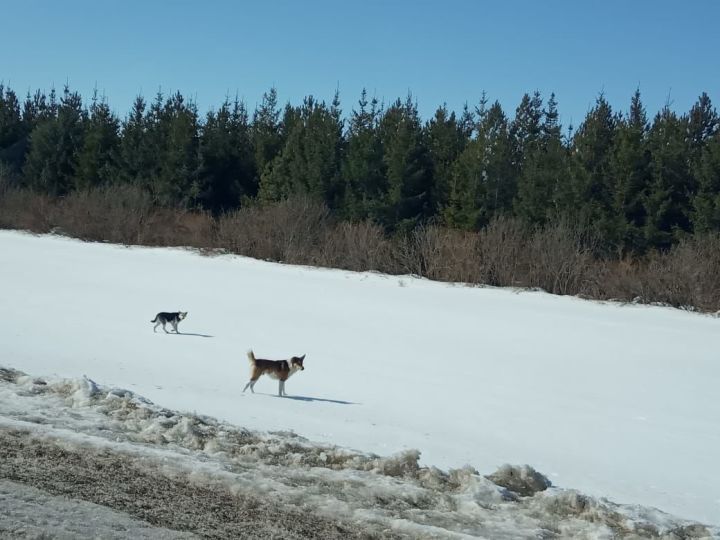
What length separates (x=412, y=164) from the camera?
127ft

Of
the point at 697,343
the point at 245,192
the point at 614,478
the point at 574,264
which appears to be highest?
the point at 245,192

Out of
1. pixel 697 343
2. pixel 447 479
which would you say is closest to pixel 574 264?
pixel 697 343

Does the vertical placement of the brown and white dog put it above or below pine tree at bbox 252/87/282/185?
below

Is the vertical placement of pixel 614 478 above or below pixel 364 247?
below

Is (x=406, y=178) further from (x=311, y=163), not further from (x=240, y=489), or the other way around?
(x=240, y=489)

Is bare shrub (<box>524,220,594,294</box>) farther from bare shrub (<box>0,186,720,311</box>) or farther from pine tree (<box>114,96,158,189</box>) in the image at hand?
pine tree (<box>114,96,158,189</box>)

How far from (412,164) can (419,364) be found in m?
23.9

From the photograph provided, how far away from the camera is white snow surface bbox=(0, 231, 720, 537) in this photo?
33.0 feet

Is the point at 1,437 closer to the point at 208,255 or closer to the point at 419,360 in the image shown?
the point at 419,360

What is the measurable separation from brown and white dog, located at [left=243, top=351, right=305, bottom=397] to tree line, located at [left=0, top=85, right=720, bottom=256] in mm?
21749

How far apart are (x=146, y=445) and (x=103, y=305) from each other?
14.4 meters

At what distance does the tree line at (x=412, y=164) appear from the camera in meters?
33.1

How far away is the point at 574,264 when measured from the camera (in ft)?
88.4

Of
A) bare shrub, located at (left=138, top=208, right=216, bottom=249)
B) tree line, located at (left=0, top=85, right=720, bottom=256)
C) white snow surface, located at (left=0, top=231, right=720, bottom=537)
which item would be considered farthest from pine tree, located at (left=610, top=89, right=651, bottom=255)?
bare shrub, located at (left=138, top=208, right=216, bottom=249)
